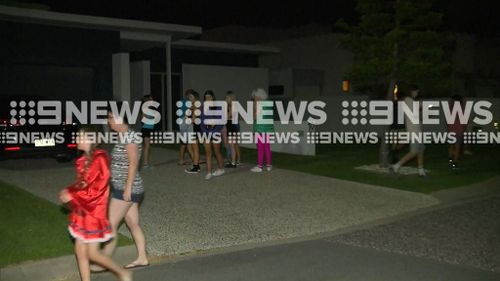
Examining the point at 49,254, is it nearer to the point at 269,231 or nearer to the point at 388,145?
the point at 269,231

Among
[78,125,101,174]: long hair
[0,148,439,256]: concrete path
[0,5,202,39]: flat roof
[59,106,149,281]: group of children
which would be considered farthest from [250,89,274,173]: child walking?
[0,5,202,39]: flat roof

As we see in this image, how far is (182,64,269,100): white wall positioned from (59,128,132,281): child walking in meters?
18.9

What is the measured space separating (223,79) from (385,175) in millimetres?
13787

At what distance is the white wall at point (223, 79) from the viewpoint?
2383cm

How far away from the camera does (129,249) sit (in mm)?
6438

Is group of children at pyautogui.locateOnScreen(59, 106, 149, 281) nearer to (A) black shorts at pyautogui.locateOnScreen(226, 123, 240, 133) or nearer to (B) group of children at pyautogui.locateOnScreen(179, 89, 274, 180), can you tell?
(B) group of children at pyautogui.locateOnScreen(179, 89, 274, 180)

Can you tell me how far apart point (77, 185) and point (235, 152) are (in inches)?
323

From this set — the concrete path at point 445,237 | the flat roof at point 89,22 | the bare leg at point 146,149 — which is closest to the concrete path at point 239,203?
the bare leg at point 146,149

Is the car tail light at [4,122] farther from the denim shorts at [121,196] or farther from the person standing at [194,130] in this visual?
the denim shorts at [121,196]

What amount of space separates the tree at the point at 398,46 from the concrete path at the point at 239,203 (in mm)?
4434

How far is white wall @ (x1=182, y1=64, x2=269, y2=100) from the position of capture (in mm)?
23828

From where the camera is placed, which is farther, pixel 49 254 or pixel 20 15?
→ pixel 20 15

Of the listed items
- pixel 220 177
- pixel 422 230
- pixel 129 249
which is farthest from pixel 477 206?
pixel 129 249

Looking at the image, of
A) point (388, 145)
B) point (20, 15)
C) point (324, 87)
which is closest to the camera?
point (388, 145)
